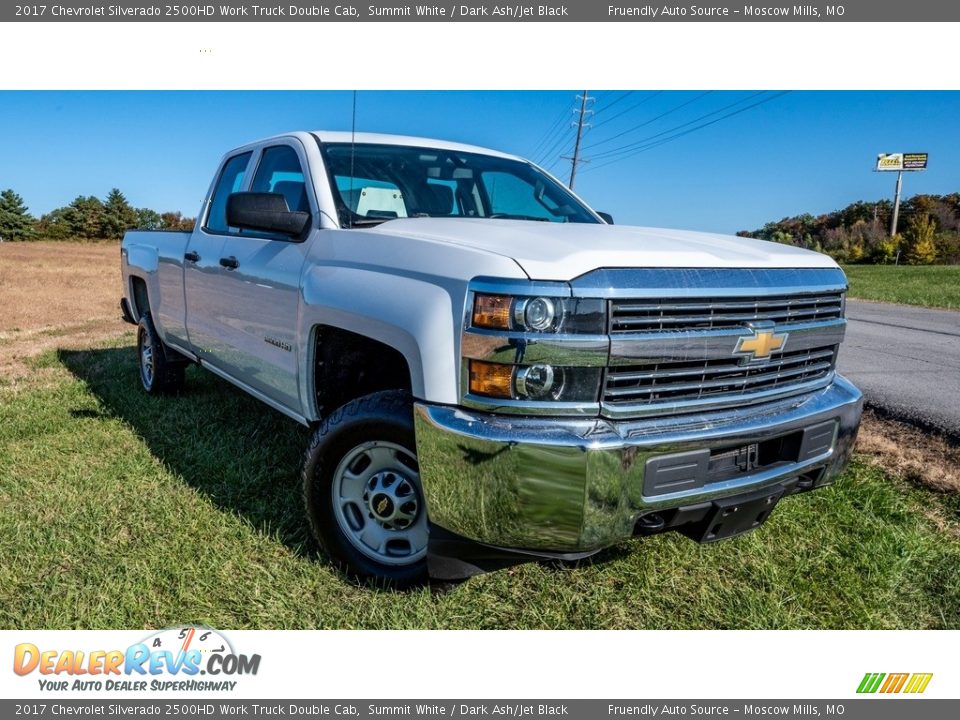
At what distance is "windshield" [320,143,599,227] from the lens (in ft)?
11.1

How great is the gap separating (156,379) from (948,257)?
39772 millimetres

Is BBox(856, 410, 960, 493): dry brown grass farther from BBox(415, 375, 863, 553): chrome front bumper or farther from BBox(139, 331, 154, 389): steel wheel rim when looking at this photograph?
BBox(139, 331, 154, 389): steel wheel rim

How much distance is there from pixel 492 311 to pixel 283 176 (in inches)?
87.8

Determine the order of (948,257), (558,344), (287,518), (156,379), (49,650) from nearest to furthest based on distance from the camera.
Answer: (558,344) < (49,650) < (287,518) < (156,379) < (948,257)

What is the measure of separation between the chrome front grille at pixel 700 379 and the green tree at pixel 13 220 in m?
50.9

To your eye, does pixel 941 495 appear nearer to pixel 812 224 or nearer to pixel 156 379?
pixel 156 379

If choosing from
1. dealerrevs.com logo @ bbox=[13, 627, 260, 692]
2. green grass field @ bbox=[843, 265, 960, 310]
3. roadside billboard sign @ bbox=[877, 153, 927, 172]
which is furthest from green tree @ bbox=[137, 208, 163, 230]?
roadside billboard sign @ bbox=[877, 153, 927, 172]

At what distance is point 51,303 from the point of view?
572 inches

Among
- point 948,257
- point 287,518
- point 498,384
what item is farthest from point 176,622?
point 948,257

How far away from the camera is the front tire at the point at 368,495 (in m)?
2.66

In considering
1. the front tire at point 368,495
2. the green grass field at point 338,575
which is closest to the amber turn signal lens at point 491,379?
the front tire at point 368,495

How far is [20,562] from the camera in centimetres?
297

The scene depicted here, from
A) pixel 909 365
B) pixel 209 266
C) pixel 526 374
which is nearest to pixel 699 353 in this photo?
pixel 526 374

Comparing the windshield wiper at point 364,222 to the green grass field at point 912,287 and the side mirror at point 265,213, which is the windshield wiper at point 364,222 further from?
the green grass field at point 912,287
